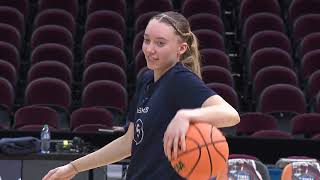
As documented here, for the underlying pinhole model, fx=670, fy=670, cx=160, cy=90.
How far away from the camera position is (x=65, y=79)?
8797mm

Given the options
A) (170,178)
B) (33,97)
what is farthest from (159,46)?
(33,97)

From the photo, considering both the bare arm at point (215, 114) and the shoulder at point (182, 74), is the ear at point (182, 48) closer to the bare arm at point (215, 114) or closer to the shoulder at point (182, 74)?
the shoulder at point (182, 74)

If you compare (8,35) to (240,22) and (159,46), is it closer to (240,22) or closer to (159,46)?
(240,22)

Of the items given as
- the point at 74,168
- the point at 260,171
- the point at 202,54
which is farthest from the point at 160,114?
the point at 202,54

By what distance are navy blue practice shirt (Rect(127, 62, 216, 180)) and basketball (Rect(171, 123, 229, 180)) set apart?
0.55 ft

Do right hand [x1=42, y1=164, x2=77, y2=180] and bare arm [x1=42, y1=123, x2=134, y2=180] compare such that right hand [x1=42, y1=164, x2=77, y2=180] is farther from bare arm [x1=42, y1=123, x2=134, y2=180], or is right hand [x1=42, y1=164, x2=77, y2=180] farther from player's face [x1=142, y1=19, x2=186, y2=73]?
player's face [x1=142, y1=19, x2=186, y2=73]

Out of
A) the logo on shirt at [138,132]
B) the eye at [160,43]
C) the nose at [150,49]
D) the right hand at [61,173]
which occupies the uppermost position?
the eye at [160,43]

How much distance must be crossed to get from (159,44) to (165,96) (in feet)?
0.54

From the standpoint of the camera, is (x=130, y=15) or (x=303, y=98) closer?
(x=303, y=98)

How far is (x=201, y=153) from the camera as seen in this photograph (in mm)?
1685

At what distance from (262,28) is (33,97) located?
3590 mm

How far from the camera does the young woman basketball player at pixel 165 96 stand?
6.12 feet

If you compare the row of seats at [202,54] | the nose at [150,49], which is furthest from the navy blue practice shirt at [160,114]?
the row of seats at [202,54]

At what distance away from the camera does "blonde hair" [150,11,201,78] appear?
1.94 meters
